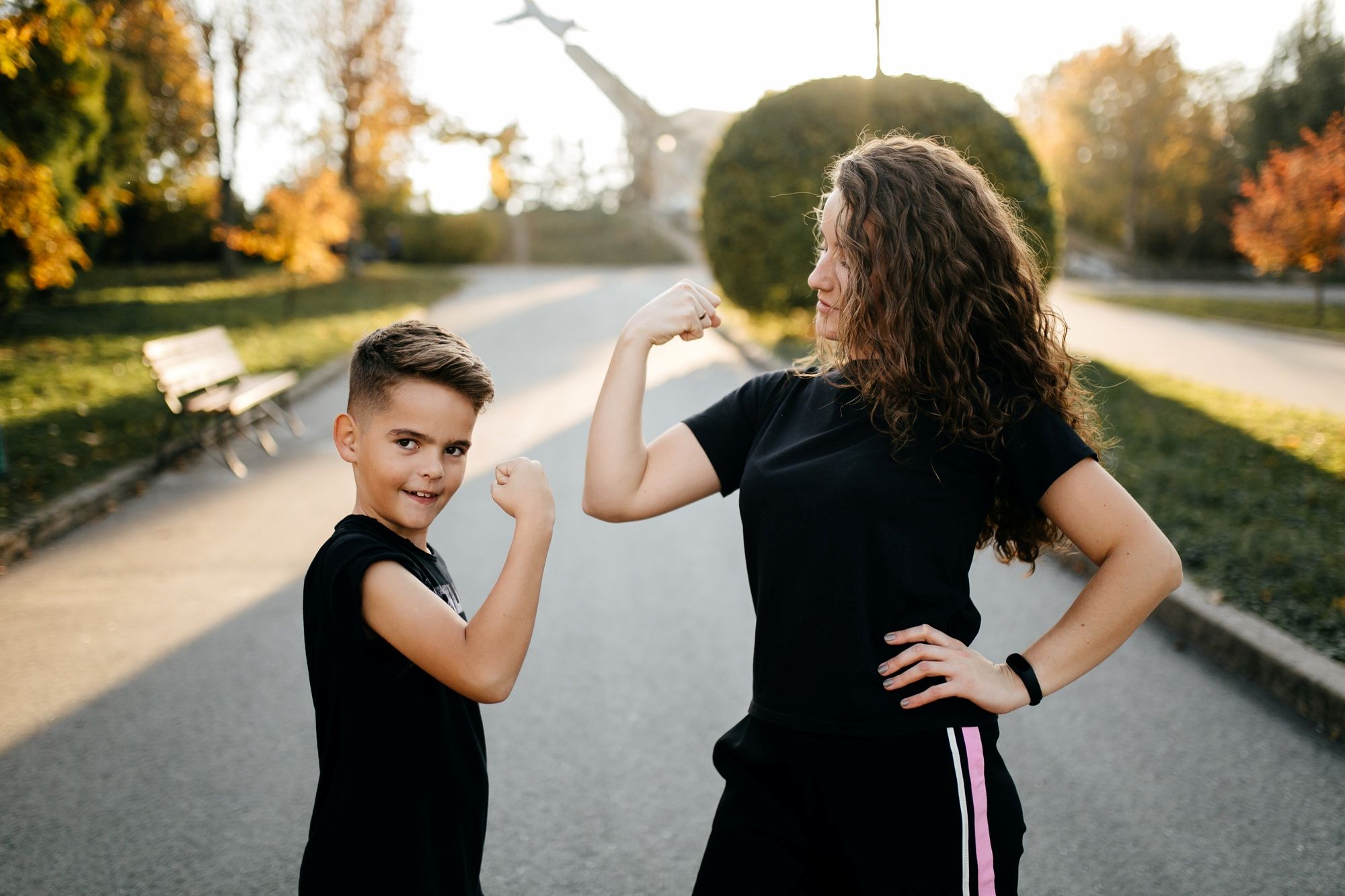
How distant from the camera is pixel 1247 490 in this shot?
6750mm

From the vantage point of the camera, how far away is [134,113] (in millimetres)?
17578

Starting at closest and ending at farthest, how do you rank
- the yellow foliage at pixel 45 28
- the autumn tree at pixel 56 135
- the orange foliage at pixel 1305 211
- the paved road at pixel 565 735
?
the paved road at pixel 565 735, the yellow foliage at pixel 45 28, the autumn tree at pixel 56 135, the orange foliage at pixel 1305 211

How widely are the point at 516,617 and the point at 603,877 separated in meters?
1.70

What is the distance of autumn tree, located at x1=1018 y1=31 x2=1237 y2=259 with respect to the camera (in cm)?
3797

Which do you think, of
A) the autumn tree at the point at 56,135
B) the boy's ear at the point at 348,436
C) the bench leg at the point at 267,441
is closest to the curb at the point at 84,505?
the bench leg at the point at 267,441

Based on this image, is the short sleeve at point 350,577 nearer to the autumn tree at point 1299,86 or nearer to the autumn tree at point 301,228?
the autumn tree at point 301,228

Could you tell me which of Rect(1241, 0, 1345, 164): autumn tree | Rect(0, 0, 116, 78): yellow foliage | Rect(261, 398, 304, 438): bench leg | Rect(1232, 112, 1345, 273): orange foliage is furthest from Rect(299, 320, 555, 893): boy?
Rect(1241, 0, 1345, 164): autumn tree

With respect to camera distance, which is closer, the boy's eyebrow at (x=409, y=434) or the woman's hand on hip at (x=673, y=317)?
the boy's eyebrow at (x=409, y=434)

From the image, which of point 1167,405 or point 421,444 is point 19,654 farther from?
point 1167,405

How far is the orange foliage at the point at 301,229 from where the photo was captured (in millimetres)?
17422

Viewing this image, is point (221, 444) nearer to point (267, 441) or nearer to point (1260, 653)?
point (267, 441)

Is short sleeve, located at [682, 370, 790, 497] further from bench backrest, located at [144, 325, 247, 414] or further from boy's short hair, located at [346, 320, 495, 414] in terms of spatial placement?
bench backrest, located at [144, 325, 247, 414]

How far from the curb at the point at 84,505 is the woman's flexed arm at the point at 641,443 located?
5324mm

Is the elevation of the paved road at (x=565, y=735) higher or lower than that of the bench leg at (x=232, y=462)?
lower
